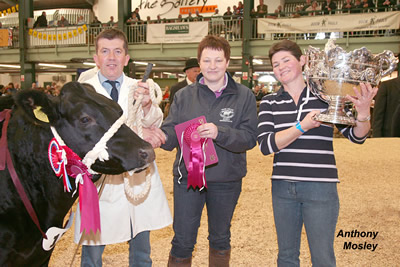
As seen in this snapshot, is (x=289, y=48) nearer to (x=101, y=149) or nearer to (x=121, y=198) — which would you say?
(x=101, y=149)

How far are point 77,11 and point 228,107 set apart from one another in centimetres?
2494

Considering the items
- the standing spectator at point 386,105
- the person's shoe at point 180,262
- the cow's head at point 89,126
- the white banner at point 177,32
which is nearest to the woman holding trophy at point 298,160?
the person's shoe at point 180,262

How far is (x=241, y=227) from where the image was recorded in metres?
4.07

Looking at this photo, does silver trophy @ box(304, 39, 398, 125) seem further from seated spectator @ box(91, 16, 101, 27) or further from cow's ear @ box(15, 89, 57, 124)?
seated spectator @ box(91, 16, 101, 27)

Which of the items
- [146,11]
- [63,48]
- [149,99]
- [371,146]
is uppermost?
[146,11]

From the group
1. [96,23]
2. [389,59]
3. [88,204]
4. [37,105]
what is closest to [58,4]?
[96,23]

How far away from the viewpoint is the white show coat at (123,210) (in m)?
2.24

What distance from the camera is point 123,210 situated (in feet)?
7.48

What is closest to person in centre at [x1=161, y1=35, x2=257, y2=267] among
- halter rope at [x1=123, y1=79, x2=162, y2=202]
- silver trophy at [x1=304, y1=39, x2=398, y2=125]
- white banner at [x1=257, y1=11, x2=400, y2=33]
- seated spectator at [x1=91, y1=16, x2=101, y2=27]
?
halter rope at [x1=123, y1=79, x2=162, y2=202]

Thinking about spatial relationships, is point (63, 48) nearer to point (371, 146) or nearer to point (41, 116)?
point (371, 146)

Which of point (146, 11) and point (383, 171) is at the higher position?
point (146, 11)

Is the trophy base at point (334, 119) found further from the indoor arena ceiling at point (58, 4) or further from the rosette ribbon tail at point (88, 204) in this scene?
the indoor arena ceiling at point (58, 4)

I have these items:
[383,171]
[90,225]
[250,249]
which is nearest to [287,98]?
[90,225]

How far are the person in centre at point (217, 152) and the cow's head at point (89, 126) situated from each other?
636 millimetres
